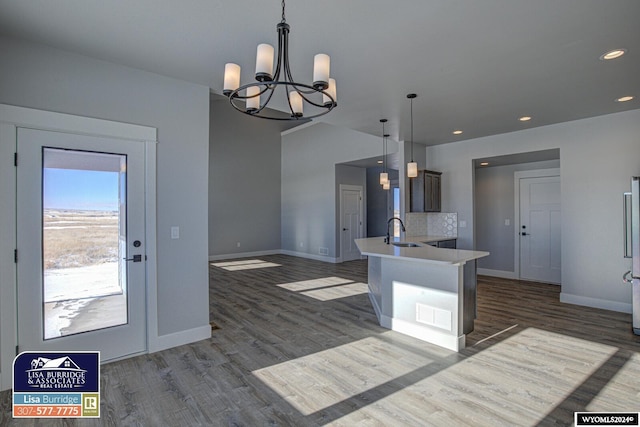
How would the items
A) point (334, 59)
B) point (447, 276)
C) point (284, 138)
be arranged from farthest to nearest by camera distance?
point (284, 138), point (447, 276), point (334, 59)

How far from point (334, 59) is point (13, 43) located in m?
2.57

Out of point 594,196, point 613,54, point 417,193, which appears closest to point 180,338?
point 417,193

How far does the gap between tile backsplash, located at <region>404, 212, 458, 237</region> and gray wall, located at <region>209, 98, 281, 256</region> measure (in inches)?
201

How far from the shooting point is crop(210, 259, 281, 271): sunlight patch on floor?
7.99m

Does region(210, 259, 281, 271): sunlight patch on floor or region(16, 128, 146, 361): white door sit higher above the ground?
region(16, 128, 146, 361): white door

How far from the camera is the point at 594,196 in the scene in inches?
183

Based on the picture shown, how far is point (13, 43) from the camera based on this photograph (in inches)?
101

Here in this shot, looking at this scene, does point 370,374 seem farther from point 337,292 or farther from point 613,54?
point 613,54

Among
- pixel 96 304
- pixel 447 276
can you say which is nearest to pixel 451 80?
pixel 447 276

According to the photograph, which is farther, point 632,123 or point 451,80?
point 632,123

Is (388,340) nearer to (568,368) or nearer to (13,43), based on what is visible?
(568,368)

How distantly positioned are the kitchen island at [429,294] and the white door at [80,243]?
2487 millimetres

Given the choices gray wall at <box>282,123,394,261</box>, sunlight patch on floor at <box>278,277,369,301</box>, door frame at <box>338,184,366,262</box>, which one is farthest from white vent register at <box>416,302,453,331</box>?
door frame at <box>338,184,366,262</box>

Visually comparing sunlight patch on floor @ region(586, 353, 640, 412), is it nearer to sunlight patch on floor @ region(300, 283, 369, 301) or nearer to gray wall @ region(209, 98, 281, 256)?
sunlight patch on floor @ region(300, 283, 369, 301)
